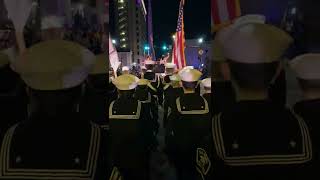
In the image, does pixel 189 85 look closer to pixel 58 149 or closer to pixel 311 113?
pixel 311 113

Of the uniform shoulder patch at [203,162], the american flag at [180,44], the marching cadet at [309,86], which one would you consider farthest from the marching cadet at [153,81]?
the uniform shoulder patch at [203,162]

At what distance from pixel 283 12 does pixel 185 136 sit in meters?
1.89

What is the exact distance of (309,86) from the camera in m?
2.27

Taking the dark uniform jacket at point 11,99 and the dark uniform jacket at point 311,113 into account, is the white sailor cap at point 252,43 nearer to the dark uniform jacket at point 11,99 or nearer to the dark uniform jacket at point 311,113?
the dark uniform jacket at point 311,113

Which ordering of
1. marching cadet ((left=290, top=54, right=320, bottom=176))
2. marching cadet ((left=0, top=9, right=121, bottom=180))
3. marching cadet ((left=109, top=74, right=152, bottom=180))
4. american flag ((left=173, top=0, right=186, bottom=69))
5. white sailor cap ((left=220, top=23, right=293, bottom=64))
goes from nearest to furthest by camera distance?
marching cadet ((left=0, top=9, right=121, bottom=180)) → white sailor cap ((left=220, top=23, right=293, bottom=64)) → marching cadet ((left=290, top=54, right=320, bottom=176)) → marching cadet ((left=109, top=74, right=152, bottom=180)) → american flag ((left=173, top=0, right=186, bottom=69))

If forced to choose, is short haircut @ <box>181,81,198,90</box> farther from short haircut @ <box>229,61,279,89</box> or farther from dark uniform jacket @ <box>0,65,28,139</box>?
dark uniform jacket @ <box>0,65,28,139</box>

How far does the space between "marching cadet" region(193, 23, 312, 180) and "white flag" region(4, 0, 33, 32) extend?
103 centimetres

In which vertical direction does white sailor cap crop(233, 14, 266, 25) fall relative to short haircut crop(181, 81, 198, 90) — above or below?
above

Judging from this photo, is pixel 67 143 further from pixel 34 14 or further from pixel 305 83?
pixel 305 83

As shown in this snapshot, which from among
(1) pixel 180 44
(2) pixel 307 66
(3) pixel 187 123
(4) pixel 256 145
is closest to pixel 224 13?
(2) pixel 307 66

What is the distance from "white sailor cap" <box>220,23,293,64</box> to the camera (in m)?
2.05

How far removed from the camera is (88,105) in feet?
6.80

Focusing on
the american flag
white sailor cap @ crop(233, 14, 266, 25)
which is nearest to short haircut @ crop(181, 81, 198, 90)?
the american flag

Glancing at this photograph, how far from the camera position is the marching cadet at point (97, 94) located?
2.05 m
